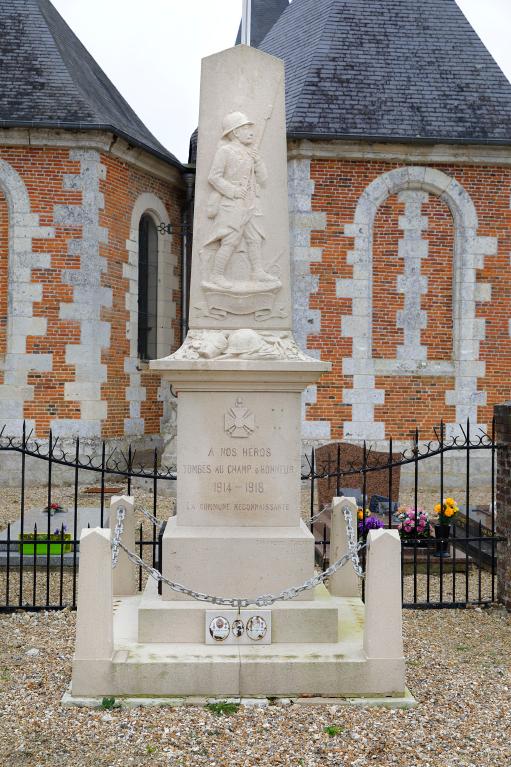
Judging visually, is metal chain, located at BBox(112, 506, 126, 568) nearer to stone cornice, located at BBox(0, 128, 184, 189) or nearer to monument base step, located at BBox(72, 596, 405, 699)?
monument base step, located at BBox(72, 596, 405, 699)

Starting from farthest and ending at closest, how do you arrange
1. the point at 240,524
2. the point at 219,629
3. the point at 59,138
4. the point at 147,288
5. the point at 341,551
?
the point at 147,288 < the point at 59,138 < the point at 341,551 < the point at 240,524 < the point at 219,629

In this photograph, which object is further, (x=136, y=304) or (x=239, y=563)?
(x=136, y=304)

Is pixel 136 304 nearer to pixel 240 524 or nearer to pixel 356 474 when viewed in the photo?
pixel 356 474

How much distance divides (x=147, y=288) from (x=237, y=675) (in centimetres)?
1151

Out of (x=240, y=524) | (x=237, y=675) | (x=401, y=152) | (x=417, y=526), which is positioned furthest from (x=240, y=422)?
(x=401, y=152)

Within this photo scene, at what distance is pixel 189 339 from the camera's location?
17.9 ft

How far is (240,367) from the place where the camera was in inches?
207

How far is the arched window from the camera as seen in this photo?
50.1 feet

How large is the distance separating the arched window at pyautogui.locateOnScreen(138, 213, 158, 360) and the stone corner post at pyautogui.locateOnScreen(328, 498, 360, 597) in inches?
370

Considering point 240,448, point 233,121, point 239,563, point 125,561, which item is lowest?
point 125,561

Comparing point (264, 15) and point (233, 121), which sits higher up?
point (264, 15)

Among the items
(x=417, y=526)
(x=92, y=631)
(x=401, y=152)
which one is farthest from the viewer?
(x=401, y=152)

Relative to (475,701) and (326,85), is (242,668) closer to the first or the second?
(475,701)

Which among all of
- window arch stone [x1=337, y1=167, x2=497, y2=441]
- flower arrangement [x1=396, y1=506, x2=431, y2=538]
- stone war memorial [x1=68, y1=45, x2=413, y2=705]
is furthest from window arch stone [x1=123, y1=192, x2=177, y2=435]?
stone war memorial [x1=68, y1=45, x2=413, y2=705]
